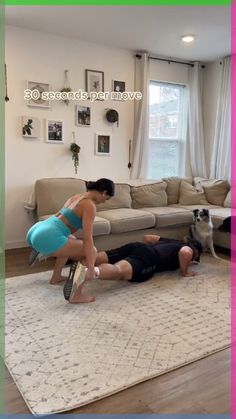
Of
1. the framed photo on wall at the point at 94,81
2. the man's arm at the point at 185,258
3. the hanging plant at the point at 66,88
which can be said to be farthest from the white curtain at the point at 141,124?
the man's arm at the point at 185,258

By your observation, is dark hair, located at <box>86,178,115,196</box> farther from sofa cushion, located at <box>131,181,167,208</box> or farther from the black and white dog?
sofa cushion, located at <box>131,181,167,208</box>

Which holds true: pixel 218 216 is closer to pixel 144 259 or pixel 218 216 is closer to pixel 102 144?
pixel 144 259

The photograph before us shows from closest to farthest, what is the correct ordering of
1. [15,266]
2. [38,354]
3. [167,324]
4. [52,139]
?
[38,354]
[167,324]
[15,266]
[52,139]

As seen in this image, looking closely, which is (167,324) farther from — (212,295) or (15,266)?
(15,266)

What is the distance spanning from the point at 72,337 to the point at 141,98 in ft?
11.8

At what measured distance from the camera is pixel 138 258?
3.08 meters

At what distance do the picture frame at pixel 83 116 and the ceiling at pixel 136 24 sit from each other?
2.73ft

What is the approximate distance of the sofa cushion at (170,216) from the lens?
410 cm

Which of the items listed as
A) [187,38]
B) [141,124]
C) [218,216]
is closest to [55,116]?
[141,124]

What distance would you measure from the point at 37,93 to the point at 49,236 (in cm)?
218

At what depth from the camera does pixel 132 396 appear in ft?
5.57

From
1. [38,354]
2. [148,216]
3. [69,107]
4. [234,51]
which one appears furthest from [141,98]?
[38,354]

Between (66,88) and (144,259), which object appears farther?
(66,88)

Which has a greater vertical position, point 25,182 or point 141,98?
point 141,98
